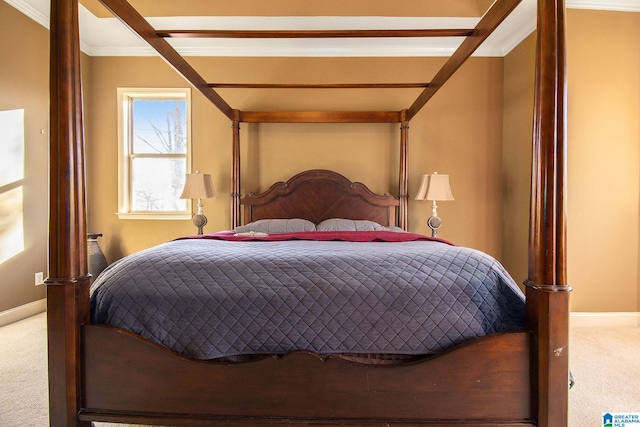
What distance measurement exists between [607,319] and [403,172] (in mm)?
2083

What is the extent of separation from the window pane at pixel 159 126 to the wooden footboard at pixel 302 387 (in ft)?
9.76

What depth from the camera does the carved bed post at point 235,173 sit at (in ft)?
10.8

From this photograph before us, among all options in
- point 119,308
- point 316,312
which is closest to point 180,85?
point 119,308

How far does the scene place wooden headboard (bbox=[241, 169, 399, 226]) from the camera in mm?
3463

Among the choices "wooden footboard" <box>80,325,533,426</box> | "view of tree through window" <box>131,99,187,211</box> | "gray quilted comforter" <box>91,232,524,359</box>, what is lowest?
"wooden footboard" <box>80,325,533,426</box>

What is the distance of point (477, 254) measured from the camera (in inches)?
57.9

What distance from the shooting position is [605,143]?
2885mm

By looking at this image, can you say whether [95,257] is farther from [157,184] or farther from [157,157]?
[157,157]

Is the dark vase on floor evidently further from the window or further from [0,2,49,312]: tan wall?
the window

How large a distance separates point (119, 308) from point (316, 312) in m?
0.71

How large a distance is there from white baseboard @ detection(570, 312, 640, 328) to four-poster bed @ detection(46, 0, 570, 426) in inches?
90.7

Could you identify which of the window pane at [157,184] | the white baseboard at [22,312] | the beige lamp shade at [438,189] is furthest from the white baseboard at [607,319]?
the white baseboard at [22,312]

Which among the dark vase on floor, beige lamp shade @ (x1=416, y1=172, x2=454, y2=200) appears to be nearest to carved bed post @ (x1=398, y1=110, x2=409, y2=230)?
beige lamp shade @ (x1=416, y1=172, x2=454, y2=200)

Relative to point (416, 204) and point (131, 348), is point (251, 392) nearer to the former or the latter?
point (131, 348)
